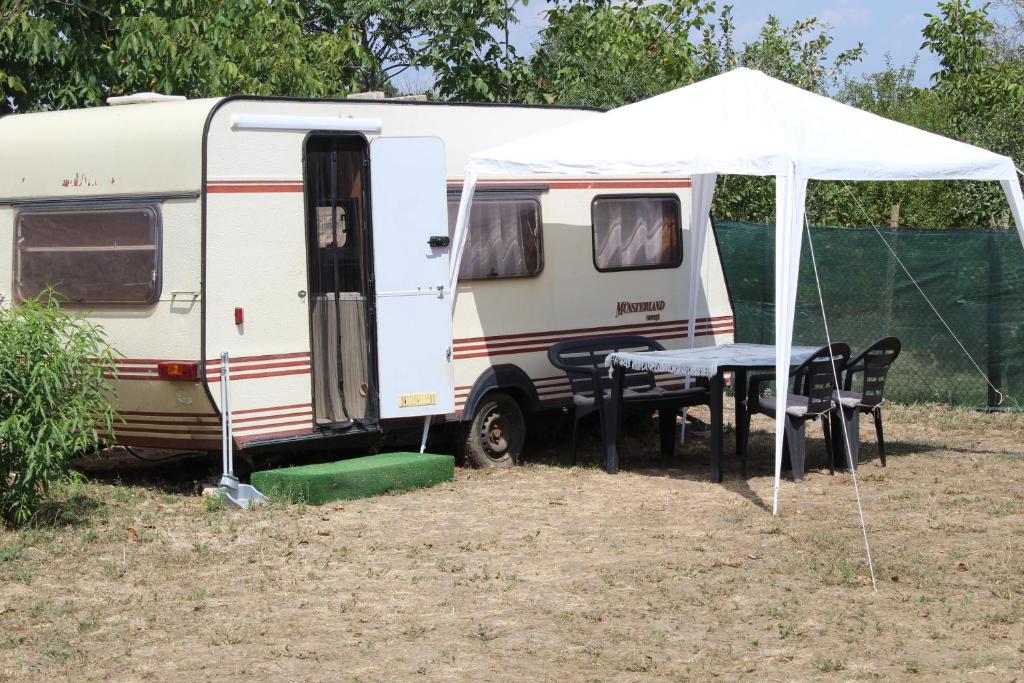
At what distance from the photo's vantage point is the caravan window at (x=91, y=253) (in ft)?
28.5

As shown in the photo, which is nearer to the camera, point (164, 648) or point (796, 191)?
point (164, 648)

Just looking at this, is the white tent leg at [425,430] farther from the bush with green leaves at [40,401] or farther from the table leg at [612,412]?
the bush with green leaves at [40,401]

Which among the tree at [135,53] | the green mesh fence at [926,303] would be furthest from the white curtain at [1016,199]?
the tree at [135,53]

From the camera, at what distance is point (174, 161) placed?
862 cm

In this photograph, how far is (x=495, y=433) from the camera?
10.4 m

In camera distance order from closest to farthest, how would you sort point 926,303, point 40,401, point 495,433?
point 40,401, point 495,433, point 926,303

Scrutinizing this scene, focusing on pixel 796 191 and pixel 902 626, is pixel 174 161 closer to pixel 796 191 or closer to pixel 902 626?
pixel 796 191

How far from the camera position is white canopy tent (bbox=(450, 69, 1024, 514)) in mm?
8578

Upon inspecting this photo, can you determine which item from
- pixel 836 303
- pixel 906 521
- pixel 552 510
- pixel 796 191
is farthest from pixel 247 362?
pixel 836 303

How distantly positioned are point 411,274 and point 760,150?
7.87 feet

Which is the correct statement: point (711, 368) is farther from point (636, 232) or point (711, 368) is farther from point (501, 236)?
point (636, 232)

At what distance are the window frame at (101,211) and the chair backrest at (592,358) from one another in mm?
2904

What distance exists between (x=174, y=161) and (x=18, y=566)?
8.72 feet

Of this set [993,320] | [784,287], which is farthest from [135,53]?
[993,320]
